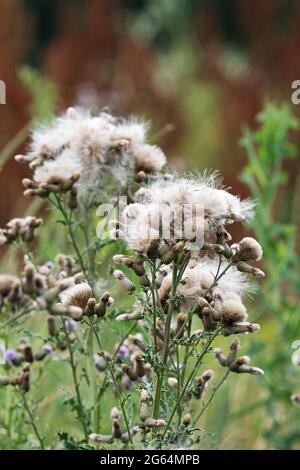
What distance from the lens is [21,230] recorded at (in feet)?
5.70

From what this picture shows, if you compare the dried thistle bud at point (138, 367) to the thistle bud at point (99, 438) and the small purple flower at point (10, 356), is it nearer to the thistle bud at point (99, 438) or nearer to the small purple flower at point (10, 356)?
the thistle bud at point (99, 438)

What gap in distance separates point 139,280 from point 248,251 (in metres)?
0.22

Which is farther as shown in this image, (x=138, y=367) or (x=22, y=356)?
(x=22, y=356)

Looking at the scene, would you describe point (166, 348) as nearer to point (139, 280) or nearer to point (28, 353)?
point (139, 280)

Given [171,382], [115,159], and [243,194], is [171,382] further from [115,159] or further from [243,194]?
[243,194]

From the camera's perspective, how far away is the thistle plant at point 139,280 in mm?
1430

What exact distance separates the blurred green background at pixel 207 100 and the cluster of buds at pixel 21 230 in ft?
1.94

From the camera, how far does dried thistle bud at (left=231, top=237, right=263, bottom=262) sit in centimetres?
146

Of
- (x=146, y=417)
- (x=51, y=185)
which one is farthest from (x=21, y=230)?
(x=146, y=417)

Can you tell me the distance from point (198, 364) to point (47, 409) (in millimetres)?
1276

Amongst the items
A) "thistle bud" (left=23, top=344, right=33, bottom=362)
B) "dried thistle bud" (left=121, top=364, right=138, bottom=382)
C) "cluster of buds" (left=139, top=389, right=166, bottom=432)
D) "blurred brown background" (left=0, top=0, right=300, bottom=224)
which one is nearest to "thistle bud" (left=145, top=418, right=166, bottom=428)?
"cluster of buds" (left=139, top=389, right=166, bottom=432)

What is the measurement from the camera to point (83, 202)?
189 cm

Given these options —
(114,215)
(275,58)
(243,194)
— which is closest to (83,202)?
(114,215)

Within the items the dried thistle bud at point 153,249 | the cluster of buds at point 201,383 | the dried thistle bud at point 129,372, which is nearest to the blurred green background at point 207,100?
the cluster of buds at point 201,383
